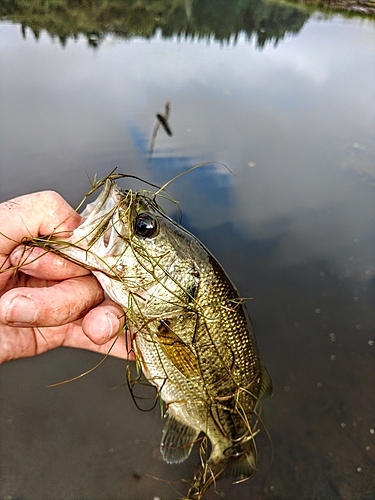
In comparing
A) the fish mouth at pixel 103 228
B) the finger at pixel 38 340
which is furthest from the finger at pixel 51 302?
the finger at pixel 38 340

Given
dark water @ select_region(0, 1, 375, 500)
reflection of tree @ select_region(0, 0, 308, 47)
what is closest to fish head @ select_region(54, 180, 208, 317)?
dark water @ select_region(0, 1, 375, 500)

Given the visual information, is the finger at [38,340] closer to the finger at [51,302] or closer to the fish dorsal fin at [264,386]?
the finger at [51,302]

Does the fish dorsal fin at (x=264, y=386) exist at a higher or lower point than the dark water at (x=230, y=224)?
higher

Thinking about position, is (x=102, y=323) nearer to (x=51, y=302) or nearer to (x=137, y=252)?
(x=51, y=302)

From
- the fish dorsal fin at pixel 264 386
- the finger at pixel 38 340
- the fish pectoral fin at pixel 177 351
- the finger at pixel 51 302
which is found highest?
the finger at pixel 51 302

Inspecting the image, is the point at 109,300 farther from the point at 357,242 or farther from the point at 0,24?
the point at 0,24

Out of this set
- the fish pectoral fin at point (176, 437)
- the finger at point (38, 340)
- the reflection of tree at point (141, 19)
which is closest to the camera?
the finger at point (38, 340)

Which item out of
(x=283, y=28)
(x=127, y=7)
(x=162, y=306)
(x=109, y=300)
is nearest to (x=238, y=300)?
(x=162, y=306)
